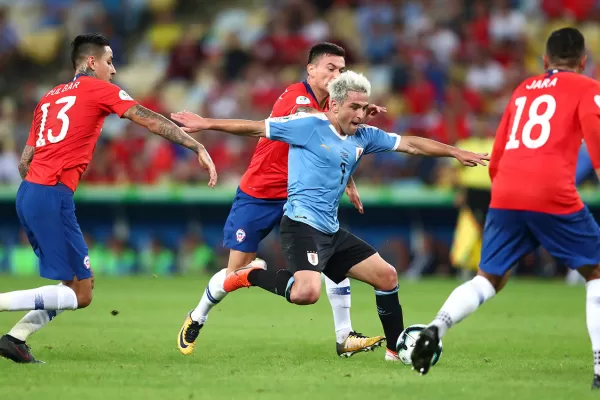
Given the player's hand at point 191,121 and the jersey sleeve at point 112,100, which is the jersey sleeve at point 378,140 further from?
the jersey sleeve at point 112,100

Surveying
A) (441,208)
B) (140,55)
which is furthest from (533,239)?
(140,55)

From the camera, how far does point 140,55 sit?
2520 centimetres

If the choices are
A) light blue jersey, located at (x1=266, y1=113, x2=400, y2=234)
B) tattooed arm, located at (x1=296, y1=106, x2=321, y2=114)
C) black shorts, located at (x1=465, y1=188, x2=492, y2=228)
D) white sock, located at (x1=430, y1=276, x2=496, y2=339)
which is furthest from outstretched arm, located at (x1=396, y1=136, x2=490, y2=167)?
black shorts, located at (x1=465, y1=188, x2=492, y2=228)

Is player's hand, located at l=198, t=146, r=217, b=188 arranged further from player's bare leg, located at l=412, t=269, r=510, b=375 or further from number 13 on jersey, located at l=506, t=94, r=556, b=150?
number 13 on jersey, located at l=506, t=94, r=556, b=150

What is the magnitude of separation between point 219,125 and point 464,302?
7.17ft

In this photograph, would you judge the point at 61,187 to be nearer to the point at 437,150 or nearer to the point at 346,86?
the point at 346,86

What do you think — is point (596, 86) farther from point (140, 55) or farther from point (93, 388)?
point (140, 55)

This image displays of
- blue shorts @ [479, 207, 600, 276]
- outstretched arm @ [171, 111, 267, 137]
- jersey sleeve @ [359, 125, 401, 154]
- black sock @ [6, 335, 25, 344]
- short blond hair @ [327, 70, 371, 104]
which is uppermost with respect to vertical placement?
short blond hair @ [327, 70, 371, 104]

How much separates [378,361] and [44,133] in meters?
3.17

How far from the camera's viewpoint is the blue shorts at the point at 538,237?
23.6 feet

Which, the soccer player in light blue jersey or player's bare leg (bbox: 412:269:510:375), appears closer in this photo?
player's bare leg (bbox: 412:269:510:375)

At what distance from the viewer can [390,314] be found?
8.68m

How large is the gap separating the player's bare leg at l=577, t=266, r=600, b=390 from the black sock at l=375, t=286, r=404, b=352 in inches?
70.6

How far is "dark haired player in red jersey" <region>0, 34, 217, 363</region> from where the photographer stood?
8.25 metres
